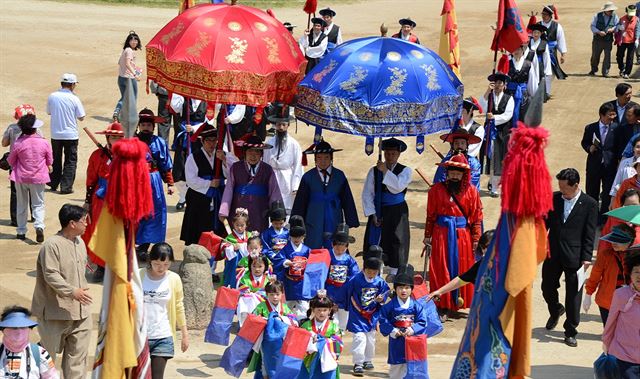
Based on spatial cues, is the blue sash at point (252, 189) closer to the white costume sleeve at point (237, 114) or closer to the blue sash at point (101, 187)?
the blue sash at point (101, 187)

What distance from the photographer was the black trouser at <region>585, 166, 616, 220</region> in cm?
1673

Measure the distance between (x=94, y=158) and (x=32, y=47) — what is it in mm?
13143

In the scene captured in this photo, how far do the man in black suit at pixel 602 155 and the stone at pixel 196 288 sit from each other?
18.5 ft

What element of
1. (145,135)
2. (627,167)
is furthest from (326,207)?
(627,167)

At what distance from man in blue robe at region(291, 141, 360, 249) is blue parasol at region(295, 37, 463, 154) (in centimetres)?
74

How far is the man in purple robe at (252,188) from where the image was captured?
1452 centimetres

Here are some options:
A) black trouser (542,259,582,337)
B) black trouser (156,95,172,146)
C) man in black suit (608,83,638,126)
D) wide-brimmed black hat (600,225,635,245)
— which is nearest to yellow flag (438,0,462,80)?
man in black suit (608,83,638,126)

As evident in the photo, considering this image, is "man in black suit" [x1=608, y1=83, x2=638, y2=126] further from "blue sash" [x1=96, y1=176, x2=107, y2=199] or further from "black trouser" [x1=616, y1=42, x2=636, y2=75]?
"black trouser" [x1=616, y1=42, x2=636, y2=75]

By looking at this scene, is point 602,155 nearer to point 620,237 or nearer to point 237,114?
point 237,114

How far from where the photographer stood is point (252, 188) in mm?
14523

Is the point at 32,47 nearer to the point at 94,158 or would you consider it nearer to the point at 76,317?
the point at 94,158

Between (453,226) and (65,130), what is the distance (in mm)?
6991

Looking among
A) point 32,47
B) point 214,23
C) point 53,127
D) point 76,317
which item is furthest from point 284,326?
point 32,47

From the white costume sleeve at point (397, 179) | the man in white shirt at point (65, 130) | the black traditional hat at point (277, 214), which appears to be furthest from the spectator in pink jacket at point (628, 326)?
the man in white shirt at point (65, 130)
